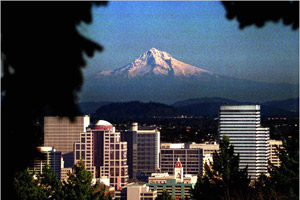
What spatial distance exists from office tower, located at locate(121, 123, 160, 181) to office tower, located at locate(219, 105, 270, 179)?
11.0 m

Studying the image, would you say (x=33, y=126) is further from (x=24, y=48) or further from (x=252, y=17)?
(x=252, y=17)

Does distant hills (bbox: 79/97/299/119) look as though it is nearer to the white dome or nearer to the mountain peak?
the white dome

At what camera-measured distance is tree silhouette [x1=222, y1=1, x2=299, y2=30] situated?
8.96 feet

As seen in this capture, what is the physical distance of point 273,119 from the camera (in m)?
72.4

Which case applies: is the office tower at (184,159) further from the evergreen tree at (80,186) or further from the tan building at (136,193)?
the evergreen tree at (80,186)

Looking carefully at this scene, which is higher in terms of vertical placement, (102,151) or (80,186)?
(102,151)

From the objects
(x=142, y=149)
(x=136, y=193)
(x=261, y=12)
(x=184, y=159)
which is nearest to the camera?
(x=261, y=12)

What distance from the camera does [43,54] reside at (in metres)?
2.23

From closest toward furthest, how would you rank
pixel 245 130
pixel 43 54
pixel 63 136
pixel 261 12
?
1. pixel 43 54
2. pixel 261 12
3. pixel 245 130
4. pixel 63 136

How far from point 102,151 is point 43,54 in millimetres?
76848

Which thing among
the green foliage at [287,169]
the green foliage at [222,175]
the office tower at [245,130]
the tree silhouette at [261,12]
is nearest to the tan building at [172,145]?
the office tower at [245,130]

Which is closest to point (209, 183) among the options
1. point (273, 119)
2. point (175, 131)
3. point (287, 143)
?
point (287, 143)

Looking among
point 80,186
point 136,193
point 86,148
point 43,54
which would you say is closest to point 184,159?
point 86,148

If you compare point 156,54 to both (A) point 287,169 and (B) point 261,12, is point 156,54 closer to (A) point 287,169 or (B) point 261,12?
(A) point 287,169
